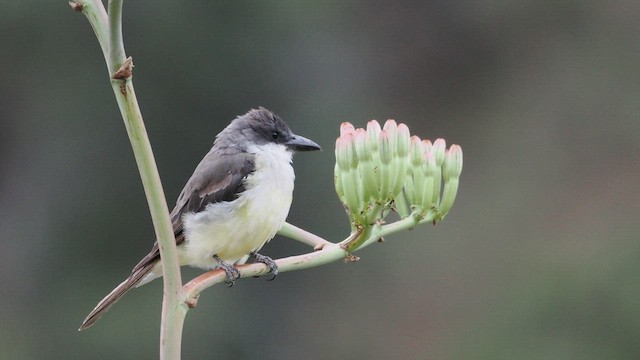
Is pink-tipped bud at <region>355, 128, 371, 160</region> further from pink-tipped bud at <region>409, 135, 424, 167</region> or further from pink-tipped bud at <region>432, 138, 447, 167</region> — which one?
pink-tipped bud at <region>432, 138, 447, 167</region>

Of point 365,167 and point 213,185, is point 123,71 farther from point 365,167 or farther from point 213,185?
point 213,185

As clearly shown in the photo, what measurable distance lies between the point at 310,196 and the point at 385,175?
34.4 feet

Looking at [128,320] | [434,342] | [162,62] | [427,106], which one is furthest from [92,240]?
[427,106]

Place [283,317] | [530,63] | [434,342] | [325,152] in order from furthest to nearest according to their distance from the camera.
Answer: [530,63], [434,342], [283,317], [325,152]

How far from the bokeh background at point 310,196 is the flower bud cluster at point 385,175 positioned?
9.52 m

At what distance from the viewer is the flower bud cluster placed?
3025mm

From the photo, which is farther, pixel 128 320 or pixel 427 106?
pixel 427 106

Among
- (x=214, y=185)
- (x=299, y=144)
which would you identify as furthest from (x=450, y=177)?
(x=299, y=144)

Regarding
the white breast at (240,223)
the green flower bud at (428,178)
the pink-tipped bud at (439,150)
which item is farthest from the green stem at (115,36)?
the white breast at (240,223)

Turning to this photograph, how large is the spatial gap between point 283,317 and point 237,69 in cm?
318

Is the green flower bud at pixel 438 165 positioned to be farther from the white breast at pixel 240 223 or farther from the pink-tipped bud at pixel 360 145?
the white breast at pixel 240 223

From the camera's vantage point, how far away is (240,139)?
5160 mm

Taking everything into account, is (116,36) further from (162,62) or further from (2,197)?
(2,197)

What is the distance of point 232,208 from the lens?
4637 mm
